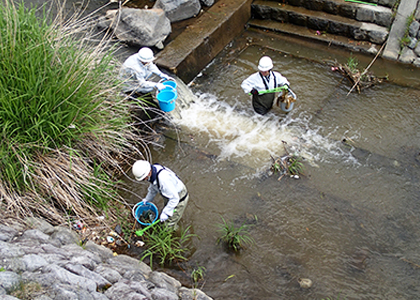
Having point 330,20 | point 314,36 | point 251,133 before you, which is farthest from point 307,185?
point 330,20

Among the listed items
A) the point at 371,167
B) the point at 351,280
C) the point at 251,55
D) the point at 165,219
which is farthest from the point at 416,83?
the point at 165,219

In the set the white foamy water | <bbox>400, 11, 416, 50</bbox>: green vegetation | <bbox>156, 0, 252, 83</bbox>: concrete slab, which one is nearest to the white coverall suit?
the white foamy water

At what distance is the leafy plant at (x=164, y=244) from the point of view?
452cm

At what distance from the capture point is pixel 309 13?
319 inches

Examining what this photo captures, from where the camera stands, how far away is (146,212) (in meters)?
4.87

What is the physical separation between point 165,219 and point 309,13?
589 centimetres

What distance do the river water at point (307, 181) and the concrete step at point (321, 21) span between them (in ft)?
1.65

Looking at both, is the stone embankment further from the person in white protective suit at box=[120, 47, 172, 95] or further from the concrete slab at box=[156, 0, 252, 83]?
the concrete slab at box=[156, 0, 252, 83]

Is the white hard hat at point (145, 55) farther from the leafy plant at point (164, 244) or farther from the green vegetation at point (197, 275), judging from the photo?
the green vegetation at point (197, 275)

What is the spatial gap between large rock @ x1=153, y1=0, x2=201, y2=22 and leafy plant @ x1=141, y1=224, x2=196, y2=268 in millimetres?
4809

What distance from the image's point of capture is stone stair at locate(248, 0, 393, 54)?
7547 mm

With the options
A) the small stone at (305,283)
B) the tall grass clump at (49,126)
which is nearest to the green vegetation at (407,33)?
the small stone at (305,283)

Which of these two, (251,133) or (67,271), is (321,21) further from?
(67,271)

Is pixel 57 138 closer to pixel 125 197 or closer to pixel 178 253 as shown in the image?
pixel 125 197
